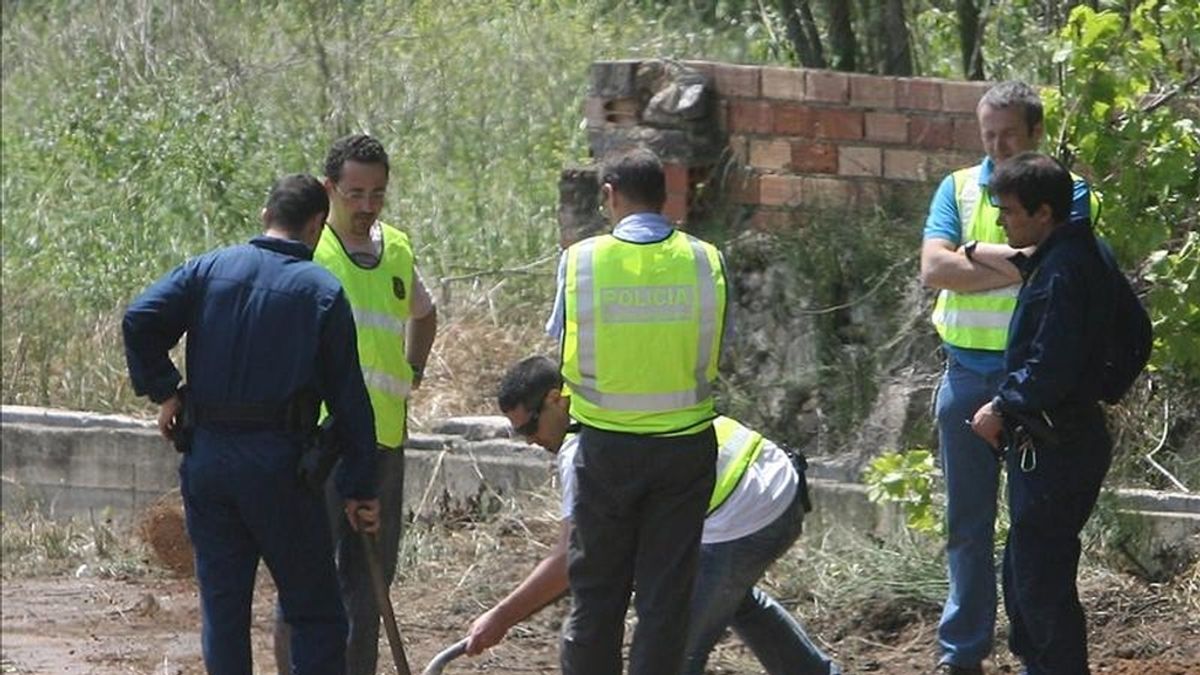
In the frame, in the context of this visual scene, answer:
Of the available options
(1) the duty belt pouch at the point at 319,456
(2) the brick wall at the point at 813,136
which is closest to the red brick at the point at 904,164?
(2) the brick wall at the point at 813,136

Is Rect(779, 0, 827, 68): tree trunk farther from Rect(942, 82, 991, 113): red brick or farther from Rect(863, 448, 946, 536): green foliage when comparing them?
Rect(863, 448, 946, 536): green foliage

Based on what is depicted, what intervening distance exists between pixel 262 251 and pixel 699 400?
1.26 metres

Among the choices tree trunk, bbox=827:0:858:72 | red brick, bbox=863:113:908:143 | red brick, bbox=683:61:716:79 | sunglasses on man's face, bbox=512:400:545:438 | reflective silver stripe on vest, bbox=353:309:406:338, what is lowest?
sunglasses on man's face, bbox=512:400:545:438

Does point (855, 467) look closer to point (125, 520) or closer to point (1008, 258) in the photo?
point (1008, 258)

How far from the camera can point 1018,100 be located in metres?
6.63

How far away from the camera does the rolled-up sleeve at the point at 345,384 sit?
623cm

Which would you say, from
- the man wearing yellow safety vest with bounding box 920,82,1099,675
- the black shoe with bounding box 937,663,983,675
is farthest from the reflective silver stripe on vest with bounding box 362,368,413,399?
the black shoe with bounding box 937,663,983,675

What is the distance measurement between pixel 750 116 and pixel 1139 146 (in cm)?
233

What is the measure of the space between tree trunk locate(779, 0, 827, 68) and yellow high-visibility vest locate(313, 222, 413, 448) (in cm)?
350

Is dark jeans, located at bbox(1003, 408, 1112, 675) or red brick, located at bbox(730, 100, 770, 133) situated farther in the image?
red brick, located at bbox(730, 100, 770, 133)

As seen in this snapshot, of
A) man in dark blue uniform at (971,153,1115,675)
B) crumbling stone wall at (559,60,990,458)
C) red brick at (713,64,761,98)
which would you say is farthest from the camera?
red brick at (713,64,761,98)

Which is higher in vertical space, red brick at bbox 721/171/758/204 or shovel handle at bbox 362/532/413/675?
red brick at bbox 721/171/758/204

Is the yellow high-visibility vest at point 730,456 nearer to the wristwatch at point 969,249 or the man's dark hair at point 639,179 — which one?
the man's dark hair at point 639,179

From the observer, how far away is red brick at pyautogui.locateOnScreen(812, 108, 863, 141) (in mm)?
8867
